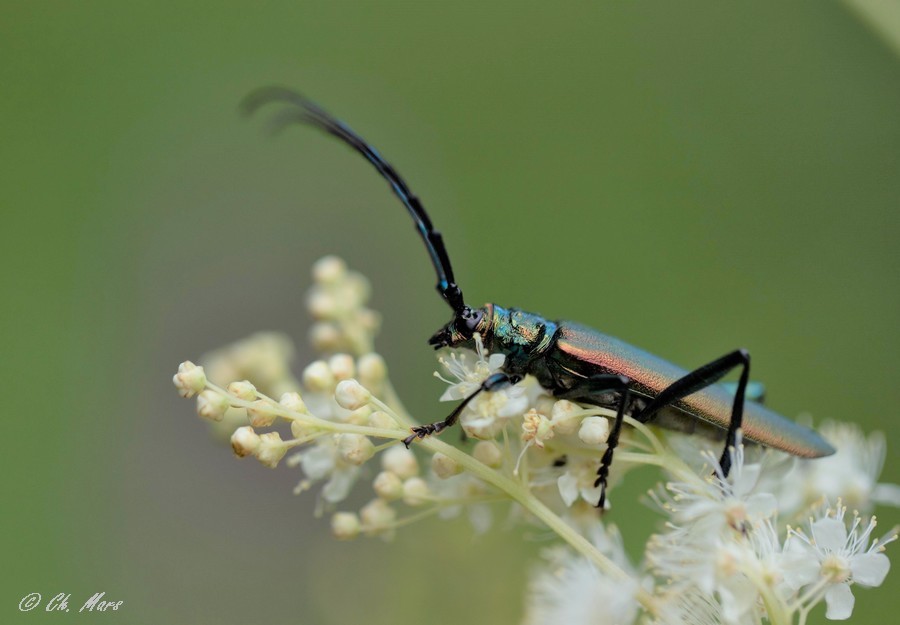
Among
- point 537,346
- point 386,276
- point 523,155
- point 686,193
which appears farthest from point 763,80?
point 537,346

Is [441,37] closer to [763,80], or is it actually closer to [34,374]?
[763,80]

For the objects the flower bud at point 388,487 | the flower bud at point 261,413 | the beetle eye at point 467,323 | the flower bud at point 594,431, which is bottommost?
the flower bud at point 388,487

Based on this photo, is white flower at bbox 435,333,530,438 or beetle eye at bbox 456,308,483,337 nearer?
white flower at bbox 435,333,530,438

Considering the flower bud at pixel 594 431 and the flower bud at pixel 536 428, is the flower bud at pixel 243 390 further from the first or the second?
the flower bud at pixel 594 431

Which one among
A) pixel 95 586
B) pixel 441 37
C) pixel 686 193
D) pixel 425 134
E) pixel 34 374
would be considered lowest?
pixel 95 586

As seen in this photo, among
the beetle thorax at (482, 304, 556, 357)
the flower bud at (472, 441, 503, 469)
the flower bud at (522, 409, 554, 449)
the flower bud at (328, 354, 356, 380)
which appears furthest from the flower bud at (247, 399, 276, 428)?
the beetle thorax at (482, 304, 556, 357)

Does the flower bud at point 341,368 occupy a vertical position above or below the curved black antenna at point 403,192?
below

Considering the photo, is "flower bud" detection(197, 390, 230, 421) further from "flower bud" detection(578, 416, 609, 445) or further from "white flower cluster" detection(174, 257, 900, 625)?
"flower bud" detection(578, 416, 609, 445)

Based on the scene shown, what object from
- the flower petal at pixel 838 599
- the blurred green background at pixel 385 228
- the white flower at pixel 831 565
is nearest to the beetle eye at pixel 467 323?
the white flower at pixel 831 565
